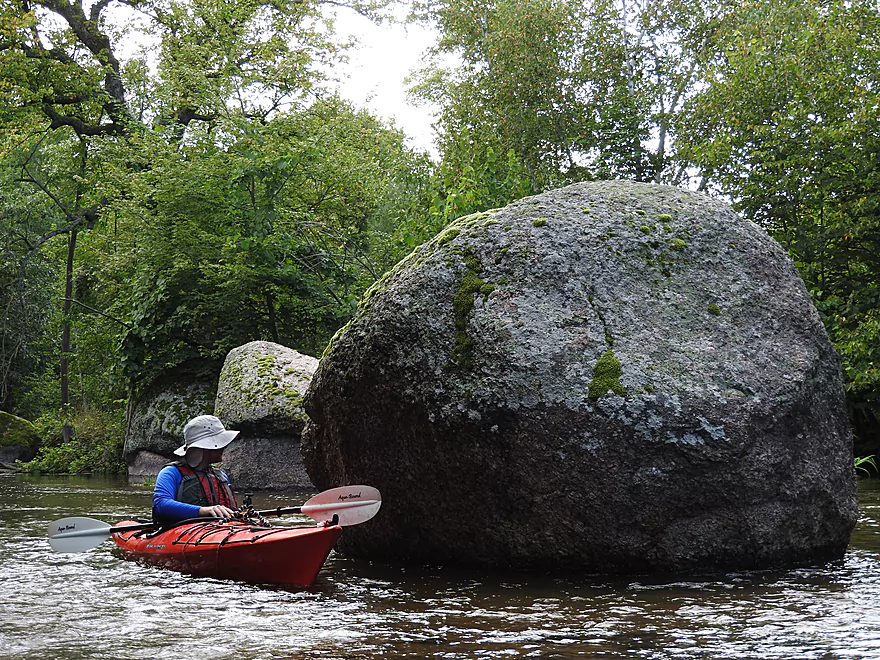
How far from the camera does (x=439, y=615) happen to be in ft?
16.2

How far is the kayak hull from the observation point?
19.4 feet

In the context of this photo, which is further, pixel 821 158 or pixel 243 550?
pixel 821 158

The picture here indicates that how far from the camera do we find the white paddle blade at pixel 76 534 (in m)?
7.06

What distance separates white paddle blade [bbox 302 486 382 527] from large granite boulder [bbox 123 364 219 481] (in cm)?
A: 1107

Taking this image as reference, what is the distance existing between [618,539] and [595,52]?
2179cm

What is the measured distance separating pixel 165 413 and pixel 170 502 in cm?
1085

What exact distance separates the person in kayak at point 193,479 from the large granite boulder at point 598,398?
3.69ft

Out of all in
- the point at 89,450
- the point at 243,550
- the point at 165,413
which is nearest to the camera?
the point at 243,550

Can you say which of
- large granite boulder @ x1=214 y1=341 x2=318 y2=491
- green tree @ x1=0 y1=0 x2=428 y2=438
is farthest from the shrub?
large granite boulder @ x1=214 y1=341 x2=318 y2=491

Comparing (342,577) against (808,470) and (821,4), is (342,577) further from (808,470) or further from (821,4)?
(821,4)

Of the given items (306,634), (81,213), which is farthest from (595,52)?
(306,634)

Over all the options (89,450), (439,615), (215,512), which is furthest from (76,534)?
(89,450)

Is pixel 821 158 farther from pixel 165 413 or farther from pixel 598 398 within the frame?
pixel 165 413

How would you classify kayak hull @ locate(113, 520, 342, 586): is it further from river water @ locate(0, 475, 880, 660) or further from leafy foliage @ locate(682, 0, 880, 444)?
leafy foliage @ locate(682, 0, 880, 444)
